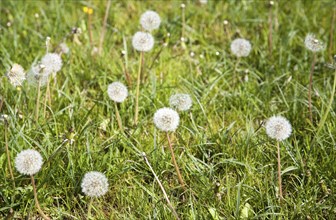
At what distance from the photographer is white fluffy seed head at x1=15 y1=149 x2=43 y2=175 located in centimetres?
217

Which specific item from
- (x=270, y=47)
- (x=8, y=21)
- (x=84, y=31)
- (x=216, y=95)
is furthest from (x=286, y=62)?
(x=8, y=21)

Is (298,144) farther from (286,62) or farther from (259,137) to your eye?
(286,62)

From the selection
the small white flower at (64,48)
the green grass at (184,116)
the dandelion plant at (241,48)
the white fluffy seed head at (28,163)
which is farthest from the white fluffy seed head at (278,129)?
the small white flower at (64,48)

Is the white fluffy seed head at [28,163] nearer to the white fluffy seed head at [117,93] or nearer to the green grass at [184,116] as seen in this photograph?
the green grass at [184,116]

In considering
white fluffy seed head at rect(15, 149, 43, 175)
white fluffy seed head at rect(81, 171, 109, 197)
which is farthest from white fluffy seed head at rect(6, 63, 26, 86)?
white fluffy seed head at rect(81, 171, 109, 197)

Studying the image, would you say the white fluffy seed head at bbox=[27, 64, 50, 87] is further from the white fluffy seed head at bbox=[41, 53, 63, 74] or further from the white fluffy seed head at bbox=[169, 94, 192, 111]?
the white fluffy seed head at bbox=[169, 94, 192, 111]

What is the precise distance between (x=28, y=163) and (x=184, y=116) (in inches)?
37.0

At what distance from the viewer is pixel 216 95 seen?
3018 mm

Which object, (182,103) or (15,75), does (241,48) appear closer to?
(182,103)

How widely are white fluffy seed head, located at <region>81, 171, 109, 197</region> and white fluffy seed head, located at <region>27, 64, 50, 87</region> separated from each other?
59 cm

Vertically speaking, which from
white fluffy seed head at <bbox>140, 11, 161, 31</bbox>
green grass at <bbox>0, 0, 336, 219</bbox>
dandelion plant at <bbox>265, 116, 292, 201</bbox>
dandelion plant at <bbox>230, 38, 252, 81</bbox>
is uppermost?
white fluffy seed head at <bbox>140, 11, 161, 31</bbox>

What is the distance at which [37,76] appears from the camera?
8.69ft

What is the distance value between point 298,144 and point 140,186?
2.66 ft

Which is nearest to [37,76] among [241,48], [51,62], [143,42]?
[51,62]
